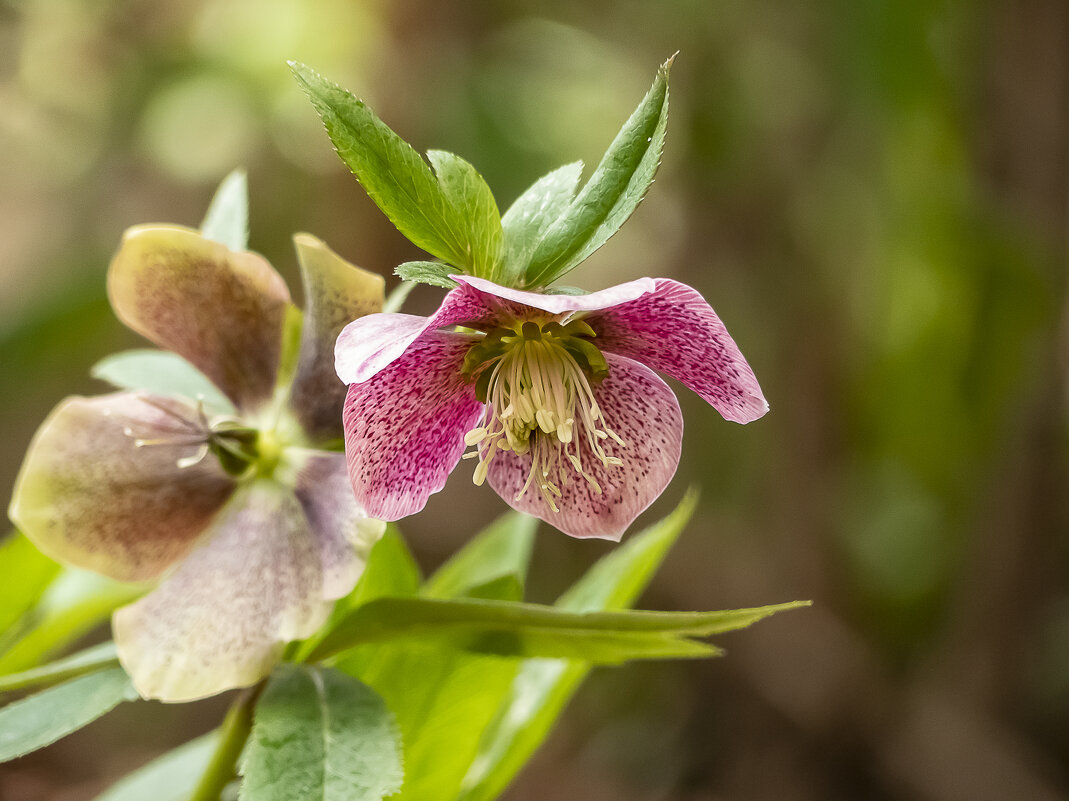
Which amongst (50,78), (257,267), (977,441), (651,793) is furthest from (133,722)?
(257,267)

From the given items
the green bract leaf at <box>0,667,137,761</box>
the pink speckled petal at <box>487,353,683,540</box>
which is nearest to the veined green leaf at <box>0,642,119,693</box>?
the green bract leaf at <box>0,667,137,761</box>

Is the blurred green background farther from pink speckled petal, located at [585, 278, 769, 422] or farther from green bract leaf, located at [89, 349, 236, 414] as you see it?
pink speckled petal, located at [585, 278, 769, 422]

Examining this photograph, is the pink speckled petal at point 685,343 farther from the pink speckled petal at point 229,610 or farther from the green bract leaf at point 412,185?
the pink speckled petal at point 229,610

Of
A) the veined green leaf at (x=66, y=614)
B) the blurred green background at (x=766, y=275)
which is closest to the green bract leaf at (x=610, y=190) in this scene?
the veined green leaf at (x=66, y=614)

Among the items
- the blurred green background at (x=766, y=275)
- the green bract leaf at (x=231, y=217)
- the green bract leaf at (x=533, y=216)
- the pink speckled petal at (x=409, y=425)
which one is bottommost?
the blurred green background at (x=766, y=275)

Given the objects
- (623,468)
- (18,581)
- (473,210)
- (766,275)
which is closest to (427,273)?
(473,210)

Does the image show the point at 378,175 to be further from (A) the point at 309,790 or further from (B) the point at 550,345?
(A) the point at 309,790

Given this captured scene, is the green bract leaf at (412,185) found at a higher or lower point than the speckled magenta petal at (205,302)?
higher
